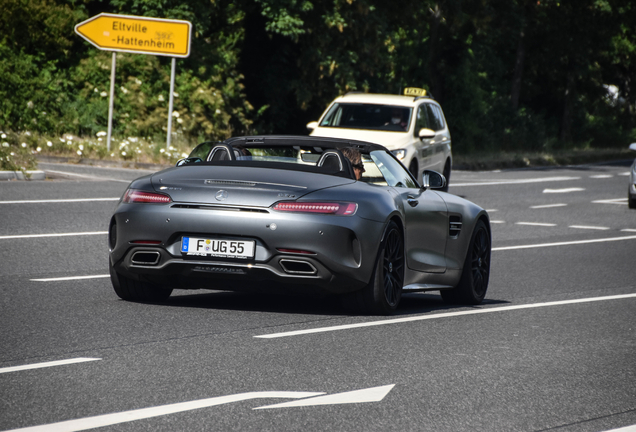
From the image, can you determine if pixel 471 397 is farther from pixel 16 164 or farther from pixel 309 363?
pixel 16 164

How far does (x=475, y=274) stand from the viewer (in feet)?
30.7

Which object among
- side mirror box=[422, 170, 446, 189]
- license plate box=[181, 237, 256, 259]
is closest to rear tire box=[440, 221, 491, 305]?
side mirror box=[422, 170, 446, 189]

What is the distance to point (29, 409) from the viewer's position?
4785 millimetres

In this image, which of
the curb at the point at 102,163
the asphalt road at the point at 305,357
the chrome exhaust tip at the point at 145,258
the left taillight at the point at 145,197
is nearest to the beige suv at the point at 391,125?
the curb at the point at 102,163

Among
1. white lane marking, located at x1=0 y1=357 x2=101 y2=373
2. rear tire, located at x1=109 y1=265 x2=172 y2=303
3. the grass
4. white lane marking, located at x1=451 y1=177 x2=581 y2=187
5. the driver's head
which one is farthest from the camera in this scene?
white lane marking, located at x1=451 y1=177 x2=581 y2=187

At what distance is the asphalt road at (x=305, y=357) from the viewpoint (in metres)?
4.89

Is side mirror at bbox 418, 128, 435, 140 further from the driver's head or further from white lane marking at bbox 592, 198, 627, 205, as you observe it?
the driver's head

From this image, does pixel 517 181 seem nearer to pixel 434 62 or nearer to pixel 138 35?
pixel 138 35

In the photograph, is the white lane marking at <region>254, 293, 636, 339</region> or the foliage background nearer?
the white lane marking at <region>254, 293, 636, 339</region>

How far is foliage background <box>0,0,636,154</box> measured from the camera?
89.8ft

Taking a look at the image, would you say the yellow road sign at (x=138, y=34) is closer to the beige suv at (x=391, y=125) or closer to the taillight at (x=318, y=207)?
the beige suv at (x=391, y=125)

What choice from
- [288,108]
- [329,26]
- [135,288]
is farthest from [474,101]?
[135,288]

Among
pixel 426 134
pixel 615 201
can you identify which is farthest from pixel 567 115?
pixel 426 134

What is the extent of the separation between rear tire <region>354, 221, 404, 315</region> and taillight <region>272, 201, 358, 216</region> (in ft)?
1.34
